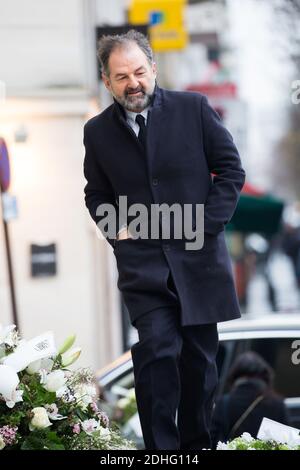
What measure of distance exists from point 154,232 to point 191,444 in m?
0.82

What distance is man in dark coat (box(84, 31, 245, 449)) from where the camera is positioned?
3.88 metres

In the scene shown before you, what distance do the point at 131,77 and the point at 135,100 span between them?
10cm

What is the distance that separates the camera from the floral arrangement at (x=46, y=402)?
3.37 metres

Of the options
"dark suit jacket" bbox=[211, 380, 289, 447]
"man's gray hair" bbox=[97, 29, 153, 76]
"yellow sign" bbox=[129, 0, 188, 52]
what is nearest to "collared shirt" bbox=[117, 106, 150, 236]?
"man's gray hair" bbox=[97, 29, 153, 76]

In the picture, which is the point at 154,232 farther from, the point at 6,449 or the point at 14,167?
the point at 14,167

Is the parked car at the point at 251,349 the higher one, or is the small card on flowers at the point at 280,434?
the small card on flowers at the point at 280,434

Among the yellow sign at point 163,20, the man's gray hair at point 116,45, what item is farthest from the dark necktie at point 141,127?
the yellow sign at point 163,20

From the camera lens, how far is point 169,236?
3.99 m

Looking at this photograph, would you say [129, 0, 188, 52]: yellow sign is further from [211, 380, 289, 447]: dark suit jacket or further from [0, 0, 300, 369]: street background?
[211, 380, 289, 447]: dark suit jacket

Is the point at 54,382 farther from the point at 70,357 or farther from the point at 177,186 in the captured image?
the point at 177,186

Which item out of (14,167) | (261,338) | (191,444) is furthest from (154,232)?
(14,167)

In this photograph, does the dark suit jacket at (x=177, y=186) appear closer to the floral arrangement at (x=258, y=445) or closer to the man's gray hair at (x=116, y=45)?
the man's gray hair at (x=116, y=45)

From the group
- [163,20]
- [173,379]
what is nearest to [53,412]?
[173,379]
